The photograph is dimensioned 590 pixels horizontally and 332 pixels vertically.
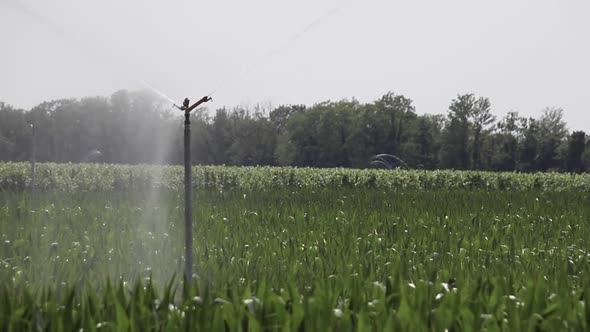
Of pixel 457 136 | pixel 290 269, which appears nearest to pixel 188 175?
pixel 290 269

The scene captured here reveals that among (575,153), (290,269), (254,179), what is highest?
(575,153)

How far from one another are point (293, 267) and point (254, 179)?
20.0 metres

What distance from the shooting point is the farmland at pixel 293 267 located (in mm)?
3535

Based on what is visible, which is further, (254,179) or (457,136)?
(457,136)

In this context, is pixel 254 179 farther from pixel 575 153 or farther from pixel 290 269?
pixel 575 153

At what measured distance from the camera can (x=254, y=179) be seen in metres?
25.2

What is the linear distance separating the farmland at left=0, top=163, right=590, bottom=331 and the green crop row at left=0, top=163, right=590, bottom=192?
765 centimetres

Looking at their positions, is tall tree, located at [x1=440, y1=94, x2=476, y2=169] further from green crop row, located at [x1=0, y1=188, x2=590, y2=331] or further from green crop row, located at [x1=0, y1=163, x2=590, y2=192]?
green crop row, located at [x1=0, y1=188, x2=590, y2=331]

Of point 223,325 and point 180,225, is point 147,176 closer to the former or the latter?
point 180,225

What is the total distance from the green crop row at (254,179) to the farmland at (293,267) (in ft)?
25.1

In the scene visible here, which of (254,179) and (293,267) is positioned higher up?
(254,179)

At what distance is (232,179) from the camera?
2545 cm

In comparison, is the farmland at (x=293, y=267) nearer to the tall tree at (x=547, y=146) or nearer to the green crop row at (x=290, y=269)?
the green crop row at (x=290, y=269)

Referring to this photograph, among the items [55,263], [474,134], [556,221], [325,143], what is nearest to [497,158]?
[474,134]
